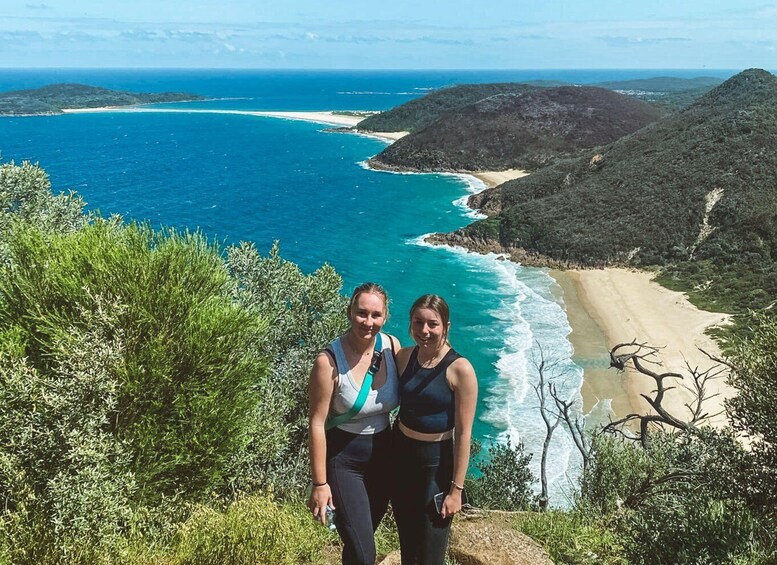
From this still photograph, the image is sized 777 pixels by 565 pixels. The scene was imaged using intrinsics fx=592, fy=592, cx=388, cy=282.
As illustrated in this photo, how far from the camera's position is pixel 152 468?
11.8m

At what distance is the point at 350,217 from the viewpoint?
7938 centimetres

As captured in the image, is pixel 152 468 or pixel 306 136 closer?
A: pixel 152 468

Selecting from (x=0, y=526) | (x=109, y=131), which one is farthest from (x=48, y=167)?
(x=0, y=526)

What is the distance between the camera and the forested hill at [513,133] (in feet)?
385

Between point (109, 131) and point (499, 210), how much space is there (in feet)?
447

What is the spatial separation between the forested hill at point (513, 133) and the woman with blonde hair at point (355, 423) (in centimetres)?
11155

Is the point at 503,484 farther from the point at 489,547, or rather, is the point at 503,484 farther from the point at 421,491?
the point at 421,491

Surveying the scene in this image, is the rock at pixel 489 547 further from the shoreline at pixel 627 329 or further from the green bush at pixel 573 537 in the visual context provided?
the shoreline at pixel 627 329

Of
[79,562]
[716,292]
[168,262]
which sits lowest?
[716,292]

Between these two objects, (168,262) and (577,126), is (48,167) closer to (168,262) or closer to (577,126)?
(577,126)

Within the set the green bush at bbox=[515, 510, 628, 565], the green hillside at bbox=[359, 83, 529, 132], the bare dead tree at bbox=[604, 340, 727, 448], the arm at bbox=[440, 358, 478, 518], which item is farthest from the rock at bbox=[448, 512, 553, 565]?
the green hillside at bbox=[359, 83, 529, 132]

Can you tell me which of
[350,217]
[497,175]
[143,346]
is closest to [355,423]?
[143,346]

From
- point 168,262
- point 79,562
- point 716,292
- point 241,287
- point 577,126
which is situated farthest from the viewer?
point 577,126

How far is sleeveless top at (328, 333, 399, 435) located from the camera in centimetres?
532
